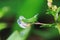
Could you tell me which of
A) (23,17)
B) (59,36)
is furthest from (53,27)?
(23,17)

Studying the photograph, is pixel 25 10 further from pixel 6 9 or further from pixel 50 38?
pixel 50 38

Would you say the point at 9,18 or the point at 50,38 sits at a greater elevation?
the point at 9,18

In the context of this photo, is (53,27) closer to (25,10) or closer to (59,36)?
(59,36)

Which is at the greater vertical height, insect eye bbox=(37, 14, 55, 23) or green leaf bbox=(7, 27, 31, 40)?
insect eye bbox=(37, 14, 55, 23)

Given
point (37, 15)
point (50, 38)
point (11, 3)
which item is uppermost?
point (11, 3)

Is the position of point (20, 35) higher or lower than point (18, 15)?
lower

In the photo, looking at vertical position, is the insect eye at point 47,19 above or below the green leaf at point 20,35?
above

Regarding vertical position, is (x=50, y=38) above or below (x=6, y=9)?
below

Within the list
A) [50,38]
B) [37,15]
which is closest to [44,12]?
[37,15]
